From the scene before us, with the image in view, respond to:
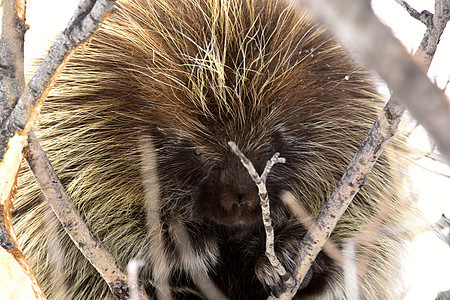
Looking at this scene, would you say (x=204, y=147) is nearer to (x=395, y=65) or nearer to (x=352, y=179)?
(x=352, y=179)

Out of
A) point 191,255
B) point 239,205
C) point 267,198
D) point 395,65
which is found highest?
point 395,65

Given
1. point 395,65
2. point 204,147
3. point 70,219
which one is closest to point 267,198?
point 70,219

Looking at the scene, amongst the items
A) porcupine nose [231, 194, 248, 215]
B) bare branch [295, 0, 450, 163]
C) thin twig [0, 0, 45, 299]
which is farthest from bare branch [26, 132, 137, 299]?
bare branch [295, 0, 450, 163]

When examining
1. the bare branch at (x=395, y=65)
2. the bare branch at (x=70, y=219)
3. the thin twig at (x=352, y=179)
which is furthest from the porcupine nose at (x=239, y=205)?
the bare branch at (x=395, y=65)

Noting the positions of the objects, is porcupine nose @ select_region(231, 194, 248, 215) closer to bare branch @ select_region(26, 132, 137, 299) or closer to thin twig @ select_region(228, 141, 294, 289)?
thin twig @ select_region(228, 141, 294, 289)

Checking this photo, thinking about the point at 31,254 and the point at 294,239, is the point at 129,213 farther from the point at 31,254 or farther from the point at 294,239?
the point at 294,239

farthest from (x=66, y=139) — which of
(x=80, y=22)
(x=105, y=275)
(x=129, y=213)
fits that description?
(x=80, y=22)

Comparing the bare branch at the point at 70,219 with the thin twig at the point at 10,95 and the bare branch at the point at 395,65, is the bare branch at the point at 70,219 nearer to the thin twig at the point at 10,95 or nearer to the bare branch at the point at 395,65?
the thin twig at the point at 10,95
